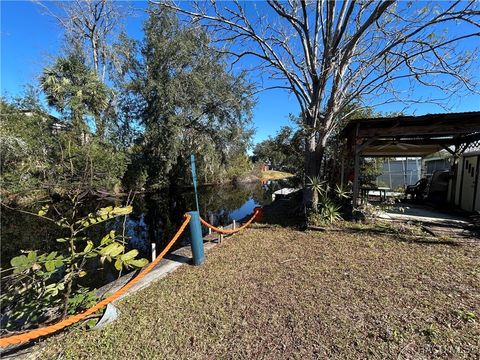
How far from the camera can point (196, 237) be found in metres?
4.43

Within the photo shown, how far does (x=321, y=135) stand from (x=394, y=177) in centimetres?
1241

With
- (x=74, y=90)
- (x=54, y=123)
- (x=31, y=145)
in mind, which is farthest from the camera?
(x=54, y=123)

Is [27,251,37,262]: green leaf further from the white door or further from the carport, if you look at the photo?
the white door

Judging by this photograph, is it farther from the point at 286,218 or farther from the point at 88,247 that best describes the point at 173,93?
the point at 88,247

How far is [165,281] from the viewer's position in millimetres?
3900

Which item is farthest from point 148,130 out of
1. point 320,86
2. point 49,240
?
point 320,86

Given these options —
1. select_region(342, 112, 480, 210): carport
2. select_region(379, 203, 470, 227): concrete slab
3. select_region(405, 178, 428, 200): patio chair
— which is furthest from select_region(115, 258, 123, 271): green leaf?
select_region(405, 178, 428, 200): patio chair

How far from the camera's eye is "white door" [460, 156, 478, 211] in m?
7.77

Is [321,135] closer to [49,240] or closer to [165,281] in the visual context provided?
[165,281]

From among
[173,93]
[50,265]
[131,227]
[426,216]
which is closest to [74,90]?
[173,93]

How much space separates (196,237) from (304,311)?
2.15 m

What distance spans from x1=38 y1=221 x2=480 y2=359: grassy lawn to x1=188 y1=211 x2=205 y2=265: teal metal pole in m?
0.16

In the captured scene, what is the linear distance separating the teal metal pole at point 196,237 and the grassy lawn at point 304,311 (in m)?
0.16

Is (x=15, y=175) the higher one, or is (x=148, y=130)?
(x=148, y=130)
